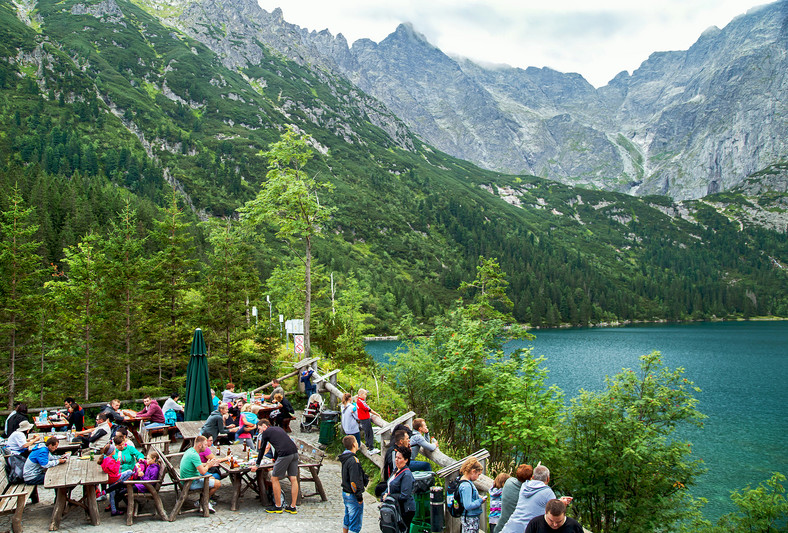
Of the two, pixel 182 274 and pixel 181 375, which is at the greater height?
pixel 182 274

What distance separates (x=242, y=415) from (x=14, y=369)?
1128 cm

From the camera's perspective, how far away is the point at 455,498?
→ 24.5 feet

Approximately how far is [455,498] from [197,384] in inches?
354

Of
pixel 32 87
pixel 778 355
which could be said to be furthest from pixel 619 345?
pixel 32 87

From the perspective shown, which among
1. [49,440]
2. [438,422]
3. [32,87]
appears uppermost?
[32,87]

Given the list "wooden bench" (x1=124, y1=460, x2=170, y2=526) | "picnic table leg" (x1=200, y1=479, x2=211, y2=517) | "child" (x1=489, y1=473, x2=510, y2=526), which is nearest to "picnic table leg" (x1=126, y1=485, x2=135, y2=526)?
"wooden bench" (x1=124, y1=460, x2=170, y2=526)

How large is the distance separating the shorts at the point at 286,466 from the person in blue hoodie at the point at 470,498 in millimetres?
3546

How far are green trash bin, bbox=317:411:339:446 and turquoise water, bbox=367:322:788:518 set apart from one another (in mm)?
19571

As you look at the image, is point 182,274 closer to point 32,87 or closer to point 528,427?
point 528,427

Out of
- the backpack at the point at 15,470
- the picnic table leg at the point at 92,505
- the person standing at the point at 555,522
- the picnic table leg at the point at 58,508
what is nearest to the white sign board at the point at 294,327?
the backpack at the point at 15,470

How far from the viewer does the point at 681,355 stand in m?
78.5

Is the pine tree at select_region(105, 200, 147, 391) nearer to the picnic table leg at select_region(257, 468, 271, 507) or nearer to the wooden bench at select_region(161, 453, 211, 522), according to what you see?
the wooden bench at select_region(161, 453, 211, 522)

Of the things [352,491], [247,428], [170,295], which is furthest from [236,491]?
[170,295]

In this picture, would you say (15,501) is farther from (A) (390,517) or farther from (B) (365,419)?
(B) (365,419)
